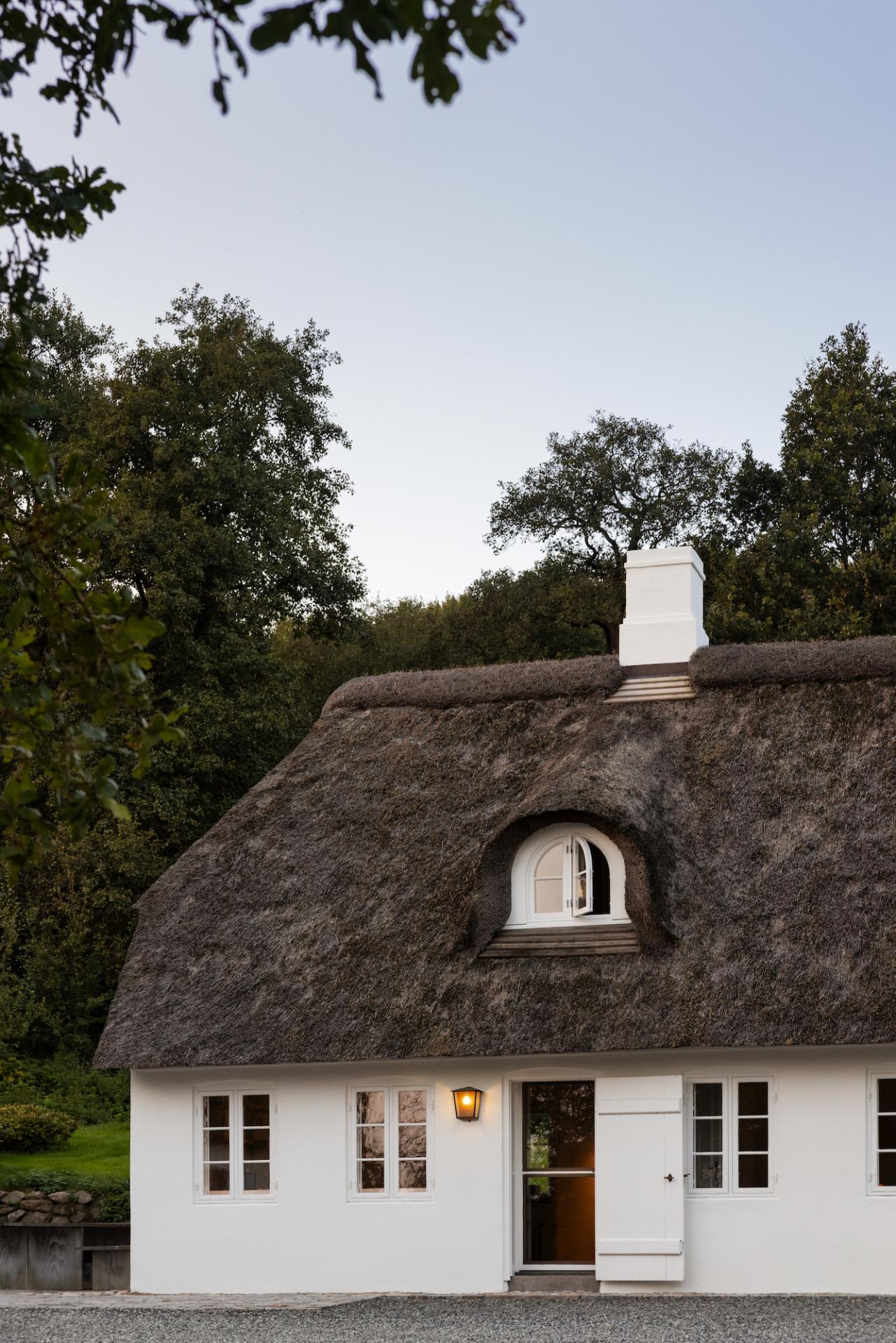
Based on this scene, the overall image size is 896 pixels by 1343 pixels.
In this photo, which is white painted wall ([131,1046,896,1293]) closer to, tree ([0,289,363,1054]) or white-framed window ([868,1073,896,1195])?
white-framed window ([868,1073,896,1195])

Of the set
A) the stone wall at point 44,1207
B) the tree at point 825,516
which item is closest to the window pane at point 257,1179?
the stone wall at point 44,1207

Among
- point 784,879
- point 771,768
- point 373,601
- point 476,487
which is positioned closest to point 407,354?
point 771,768

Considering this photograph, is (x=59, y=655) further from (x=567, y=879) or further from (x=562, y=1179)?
(x=562, y=1179)

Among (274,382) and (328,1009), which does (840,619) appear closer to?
(274,382)

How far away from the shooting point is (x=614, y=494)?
116ft

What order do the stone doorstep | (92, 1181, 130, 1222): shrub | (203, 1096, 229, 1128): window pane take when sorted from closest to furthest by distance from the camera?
the stone doorstep → (203, 1096, 229, 1128): window pane → (92, 1181, 130, 1222): shrub

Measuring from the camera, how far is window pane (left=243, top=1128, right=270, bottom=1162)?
15.3m

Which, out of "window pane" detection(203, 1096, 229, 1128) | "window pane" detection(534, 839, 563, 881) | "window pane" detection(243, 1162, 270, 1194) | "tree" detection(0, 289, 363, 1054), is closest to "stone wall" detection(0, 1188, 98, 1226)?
"window pane" detection(203, 1096, 229, 1128)

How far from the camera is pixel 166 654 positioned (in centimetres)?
2856

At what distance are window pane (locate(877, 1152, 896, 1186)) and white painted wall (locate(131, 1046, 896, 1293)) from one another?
171 millimetres

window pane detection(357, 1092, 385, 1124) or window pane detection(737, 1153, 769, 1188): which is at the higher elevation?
window pane detection(357, 1092, 385, 1124)

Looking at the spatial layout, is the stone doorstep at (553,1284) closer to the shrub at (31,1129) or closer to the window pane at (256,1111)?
the window pane at (256,1111)

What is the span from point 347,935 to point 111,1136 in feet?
27.3

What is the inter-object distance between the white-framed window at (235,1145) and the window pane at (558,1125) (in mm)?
2308
